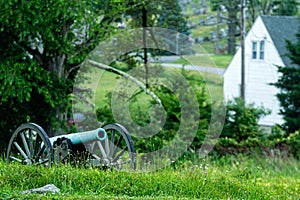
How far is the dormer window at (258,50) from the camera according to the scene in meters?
33.5

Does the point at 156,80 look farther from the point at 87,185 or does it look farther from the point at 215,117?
the point at 87,185

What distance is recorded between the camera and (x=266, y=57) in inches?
1304

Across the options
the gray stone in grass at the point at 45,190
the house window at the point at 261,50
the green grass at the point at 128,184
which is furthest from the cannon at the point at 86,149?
the house window at the point at 261,50

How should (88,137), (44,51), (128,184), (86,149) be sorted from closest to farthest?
(128,184), (88,137), (86,149), (44,51)

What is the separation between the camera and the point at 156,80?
62.6ft

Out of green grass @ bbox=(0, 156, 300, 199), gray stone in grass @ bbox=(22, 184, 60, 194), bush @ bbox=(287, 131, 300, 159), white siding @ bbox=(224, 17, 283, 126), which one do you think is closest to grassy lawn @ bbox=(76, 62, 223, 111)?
bush @ bbox=(287, 131, 300, 159)

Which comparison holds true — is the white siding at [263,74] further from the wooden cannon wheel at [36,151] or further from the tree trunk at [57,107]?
the wooden cannon wheel at [36,151]

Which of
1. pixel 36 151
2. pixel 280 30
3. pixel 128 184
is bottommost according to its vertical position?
pixel 128 184

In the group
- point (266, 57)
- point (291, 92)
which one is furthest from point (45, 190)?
point (266, 57)

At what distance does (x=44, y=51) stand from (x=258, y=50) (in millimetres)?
19244

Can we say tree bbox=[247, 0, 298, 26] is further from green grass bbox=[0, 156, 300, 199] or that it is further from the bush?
green grass bbox=[0, 156, 300, 199]

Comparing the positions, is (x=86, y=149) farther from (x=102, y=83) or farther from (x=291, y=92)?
(x=291, y=92)

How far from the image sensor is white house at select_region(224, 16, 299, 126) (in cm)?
3262

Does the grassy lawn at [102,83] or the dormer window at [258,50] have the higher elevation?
the dormer window at [258,50]
